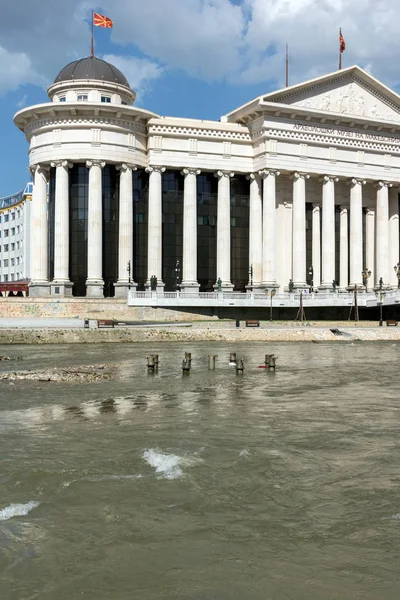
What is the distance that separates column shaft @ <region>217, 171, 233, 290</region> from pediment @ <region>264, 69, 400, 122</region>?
12.3 metres

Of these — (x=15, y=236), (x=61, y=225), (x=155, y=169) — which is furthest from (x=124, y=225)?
(x=15, y=236)

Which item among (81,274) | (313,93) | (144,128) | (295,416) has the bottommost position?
(295,416)

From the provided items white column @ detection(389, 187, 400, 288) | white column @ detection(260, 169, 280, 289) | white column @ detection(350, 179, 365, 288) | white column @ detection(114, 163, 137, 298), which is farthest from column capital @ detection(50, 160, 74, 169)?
white column @ detection(389, 187, 400, 288)

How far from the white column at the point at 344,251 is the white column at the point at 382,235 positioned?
3933 mm

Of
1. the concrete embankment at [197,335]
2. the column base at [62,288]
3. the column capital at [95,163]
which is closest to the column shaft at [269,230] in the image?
the column capital at [95,163]

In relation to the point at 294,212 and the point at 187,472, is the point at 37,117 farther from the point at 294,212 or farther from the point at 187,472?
the point at 187,472

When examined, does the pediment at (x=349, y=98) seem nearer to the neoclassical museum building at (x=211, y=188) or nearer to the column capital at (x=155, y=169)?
the neoclassical museum building at (x=211, y=188)

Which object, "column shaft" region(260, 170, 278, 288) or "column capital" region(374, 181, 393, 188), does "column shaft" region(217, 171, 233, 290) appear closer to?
"column shaft" region(260, 170, 278, 288)

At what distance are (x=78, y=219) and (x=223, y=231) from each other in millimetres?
17381

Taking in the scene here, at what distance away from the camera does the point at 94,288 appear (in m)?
71.2

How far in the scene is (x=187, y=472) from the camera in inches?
524

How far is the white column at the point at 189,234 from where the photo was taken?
75688mm

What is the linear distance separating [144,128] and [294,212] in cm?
2096

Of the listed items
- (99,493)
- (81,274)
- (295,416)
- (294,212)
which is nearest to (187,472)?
(99,493)
